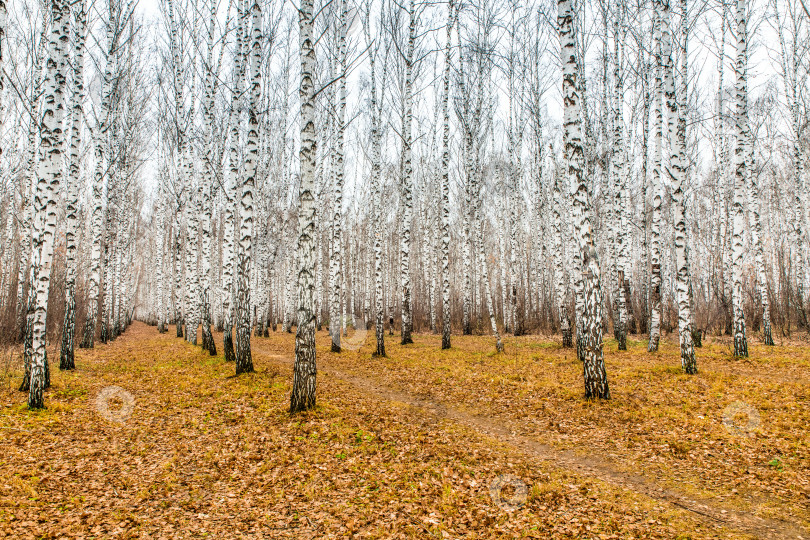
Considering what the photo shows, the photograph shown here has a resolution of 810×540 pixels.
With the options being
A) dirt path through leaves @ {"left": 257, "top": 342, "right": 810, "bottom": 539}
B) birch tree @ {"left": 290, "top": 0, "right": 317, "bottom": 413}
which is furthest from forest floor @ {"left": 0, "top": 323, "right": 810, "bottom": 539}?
birch tree @ {"left": 290, "top": 0, "right": 317, "bottom": 413}

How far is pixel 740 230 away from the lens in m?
9.73

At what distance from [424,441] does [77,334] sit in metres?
16.5

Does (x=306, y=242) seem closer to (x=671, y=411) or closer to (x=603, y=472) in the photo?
(x=603, y=472)

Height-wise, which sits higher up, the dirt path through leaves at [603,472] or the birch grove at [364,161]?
the birch grove at [364,161]

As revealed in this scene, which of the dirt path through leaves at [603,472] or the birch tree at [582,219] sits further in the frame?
the birch tree at [582,219]

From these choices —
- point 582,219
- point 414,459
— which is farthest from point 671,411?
point 414,459

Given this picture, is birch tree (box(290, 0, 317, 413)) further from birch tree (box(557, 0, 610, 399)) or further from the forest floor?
birch tree (box(557, 0, 610, 399))

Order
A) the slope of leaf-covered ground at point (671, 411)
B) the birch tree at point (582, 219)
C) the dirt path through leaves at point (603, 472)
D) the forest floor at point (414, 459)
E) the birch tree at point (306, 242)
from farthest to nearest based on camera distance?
the birch tree at point (582, 219), the birch tree at point (306, 242), the slope of leaf-covered ground at point (671, 411), the forest floor at point (414, 459), the dirt path through leaves at point (603, 472)

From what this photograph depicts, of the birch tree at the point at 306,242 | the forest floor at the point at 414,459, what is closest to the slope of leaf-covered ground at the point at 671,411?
the forest floor at the point at 414,459

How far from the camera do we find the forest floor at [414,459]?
3502 mm

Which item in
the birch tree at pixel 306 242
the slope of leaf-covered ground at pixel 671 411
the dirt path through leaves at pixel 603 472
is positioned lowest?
the dirt path through leaves at pixel 603 472

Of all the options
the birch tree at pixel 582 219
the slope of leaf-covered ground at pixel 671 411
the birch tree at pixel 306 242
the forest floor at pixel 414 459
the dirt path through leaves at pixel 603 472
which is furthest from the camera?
the birch tree at pixel 582 219

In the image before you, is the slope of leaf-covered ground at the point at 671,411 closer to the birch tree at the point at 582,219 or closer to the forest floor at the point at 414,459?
the forest floor at the point at 414,459

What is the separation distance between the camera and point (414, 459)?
4852 mm
